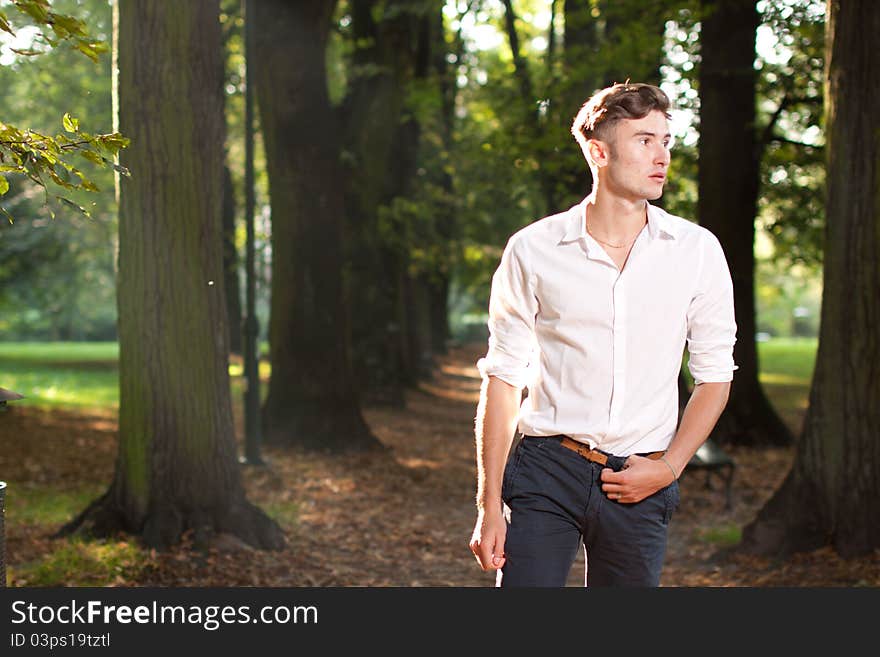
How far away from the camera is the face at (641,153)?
357 cm

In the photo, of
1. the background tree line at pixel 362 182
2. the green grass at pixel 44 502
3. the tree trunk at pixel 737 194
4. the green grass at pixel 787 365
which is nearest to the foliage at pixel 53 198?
the background tree line at pixel 362 182

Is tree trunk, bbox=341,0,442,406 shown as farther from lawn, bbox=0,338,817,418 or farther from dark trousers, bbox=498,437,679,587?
dark trousers, bbox=498,437,679,587

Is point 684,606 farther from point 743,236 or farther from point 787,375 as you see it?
point 787,375

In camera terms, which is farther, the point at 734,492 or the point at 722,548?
the point at 734,492

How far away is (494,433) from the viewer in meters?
3.58

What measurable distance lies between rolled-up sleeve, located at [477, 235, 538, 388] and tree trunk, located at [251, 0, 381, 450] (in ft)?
35.1

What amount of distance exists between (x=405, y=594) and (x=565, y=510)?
686mm

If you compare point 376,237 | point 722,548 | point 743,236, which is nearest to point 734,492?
point 722,548

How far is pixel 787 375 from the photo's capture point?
122ft

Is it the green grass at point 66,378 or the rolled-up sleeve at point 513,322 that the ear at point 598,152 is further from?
the green grass at point 66,378

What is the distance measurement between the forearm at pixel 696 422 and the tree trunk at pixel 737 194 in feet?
41.4

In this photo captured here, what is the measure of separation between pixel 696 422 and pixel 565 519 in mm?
487

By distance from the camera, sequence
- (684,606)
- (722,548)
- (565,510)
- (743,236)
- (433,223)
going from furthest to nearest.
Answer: (433,223) < (743,236) < (722,548) < (684,606) < (565,510)

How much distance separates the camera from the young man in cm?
355
